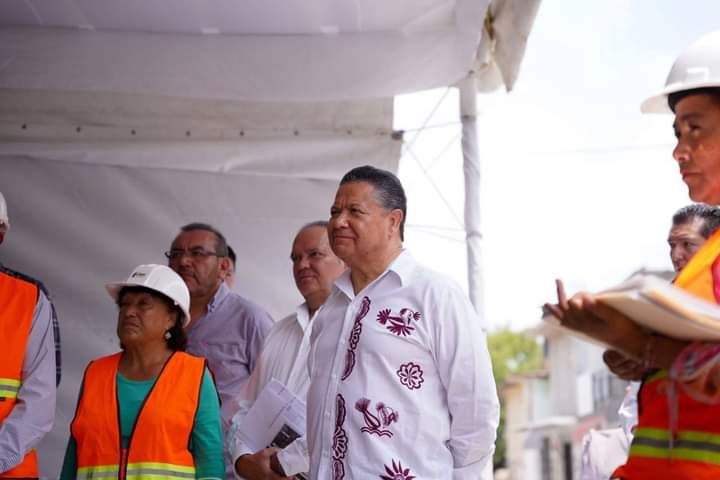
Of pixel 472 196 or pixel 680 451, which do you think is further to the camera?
pixel 472 196

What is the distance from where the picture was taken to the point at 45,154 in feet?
19.1

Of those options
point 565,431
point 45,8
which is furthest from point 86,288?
point 565,431

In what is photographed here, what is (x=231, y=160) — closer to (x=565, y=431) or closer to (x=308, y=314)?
(x=308, y=314)

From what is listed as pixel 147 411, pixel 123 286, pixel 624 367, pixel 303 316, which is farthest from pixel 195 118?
pixel 624 367

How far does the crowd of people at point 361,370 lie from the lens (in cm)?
209

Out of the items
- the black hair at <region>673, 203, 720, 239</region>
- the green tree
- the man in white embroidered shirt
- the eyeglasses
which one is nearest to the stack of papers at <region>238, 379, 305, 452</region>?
the man in white embroidered shirt

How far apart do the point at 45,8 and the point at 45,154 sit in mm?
863

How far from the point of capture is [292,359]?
4418 mm

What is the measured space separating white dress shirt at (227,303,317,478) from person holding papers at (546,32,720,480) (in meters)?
2.24

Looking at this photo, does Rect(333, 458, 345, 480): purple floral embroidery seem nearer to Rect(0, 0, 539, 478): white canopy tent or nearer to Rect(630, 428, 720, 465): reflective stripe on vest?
Rect(630, 428, 720, 465): reflective stripe on vest

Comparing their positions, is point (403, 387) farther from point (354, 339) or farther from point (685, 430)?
point (685, 430)

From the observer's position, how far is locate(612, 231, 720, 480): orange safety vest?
205 cm

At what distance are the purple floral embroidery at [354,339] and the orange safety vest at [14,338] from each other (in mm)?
1553

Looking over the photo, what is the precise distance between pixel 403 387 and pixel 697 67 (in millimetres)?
1549
